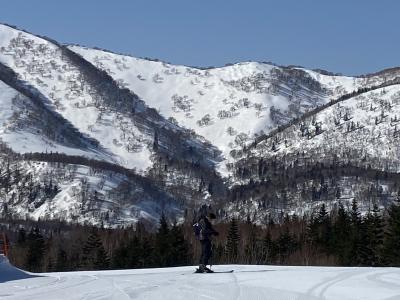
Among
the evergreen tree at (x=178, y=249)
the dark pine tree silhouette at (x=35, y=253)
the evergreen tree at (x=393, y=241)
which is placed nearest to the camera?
the evergreen tree at (x=393, y=241)

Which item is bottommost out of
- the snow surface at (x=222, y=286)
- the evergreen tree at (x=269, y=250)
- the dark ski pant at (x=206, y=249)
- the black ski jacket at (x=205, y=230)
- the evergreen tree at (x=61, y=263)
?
the snow surface at (x=222, y=286)

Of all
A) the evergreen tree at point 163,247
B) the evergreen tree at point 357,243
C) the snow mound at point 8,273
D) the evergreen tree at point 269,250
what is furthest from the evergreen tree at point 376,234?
the snow mound at point 8,273

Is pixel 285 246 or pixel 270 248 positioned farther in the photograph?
pixel 285 246

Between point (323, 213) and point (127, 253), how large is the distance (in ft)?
96.5

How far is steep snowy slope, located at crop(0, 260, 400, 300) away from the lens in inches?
739

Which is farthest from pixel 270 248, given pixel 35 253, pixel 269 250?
pixel 35 253

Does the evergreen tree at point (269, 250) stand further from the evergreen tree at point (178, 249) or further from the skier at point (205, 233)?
the skier at point (205, 233)

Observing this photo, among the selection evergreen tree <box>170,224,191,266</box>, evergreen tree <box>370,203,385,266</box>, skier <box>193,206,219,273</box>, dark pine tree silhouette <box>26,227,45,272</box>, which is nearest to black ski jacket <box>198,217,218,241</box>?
skier <box>193,206,219,273</box>

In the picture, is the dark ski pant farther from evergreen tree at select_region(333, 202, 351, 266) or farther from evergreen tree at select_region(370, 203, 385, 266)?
evergreen tree at select_region(333, 202, 351, 266)

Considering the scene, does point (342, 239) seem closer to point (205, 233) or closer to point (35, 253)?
point (35, 253)

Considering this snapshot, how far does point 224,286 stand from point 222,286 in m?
0.06

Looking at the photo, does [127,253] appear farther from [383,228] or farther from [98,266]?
[383,228]

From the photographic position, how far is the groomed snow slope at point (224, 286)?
18.8 metres

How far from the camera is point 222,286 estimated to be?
20781 millimetres
